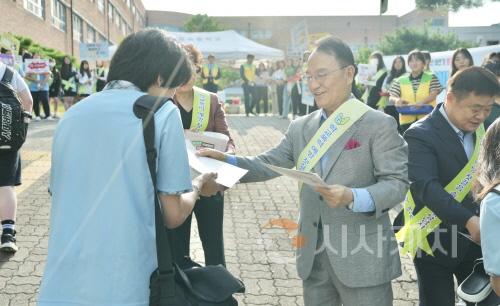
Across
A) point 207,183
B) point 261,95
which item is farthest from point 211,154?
point 261,95

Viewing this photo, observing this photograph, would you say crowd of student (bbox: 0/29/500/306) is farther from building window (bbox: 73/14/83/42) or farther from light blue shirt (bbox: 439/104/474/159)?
building window (bbox: 73/14/83/42)

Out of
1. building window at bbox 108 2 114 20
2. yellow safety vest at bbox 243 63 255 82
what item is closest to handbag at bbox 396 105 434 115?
yellow safety vest at bbox 243 63 255 82

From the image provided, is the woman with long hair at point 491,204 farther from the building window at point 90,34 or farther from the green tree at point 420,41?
the building window at point 90,34

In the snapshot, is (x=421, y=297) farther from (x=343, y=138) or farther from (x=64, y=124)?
(x=64, y=124)

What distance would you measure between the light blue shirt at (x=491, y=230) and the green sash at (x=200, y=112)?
2273mm

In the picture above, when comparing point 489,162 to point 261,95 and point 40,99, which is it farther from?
point 261,95

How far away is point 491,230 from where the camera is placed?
6.04 ft

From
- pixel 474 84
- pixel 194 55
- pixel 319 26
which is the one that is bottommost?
pixel 474 84

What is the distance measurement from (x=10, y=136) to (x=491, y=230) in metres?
3.98

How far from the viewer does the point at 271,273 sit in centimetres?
468

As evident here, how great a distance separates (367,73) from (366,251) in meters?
9.75

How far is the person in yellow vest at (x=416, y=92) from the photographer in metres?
8.38

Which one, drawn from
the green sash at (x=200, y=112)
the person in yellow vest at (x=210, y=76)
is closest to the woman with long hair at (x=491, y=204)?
the green sash at (x=200, y=112)

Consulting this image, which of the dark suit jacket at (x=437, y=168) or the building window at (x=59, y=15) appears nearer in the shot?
the dark suit jacket at (x=437, y=168)
